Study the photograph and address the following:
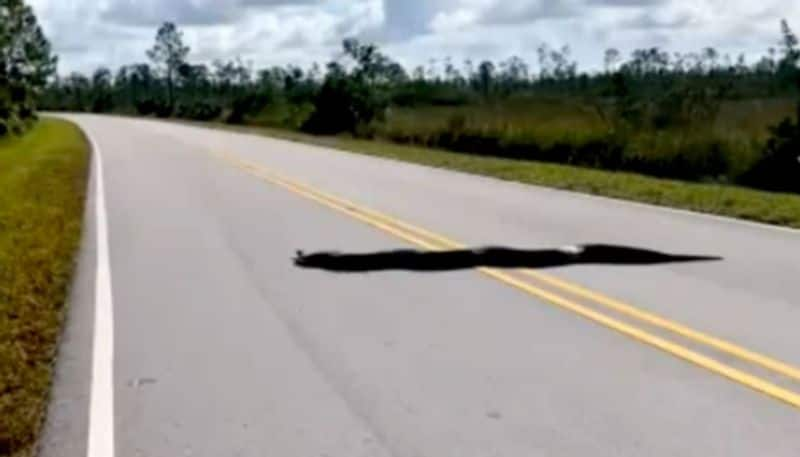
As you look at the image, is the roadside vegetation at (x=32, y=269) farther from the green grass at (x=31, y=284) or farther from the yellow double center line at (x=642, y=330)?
the yellow double center line at (x=642, y=330)

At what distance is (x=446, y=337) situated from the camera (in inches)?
345

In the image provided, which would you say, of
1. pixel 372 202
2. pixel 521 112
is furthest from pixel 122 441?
pixel 521 112

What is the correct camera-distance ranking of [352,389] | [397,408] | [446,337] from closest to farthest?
1. [397,408]
2. [352,389]
3. [446,337]

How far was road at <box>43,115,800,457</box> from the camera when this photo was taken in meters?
6.36

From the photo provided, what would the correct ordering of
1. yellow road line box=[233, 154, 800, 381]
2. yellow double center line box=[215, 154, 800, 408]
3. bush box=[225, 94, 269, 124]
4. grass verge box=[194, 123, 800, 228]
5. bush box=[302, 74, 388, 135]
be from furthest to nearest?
bush box=[225, 94, 269, 124]
bush box=[302, 74, 388, 135]
grass verge box=[194, 123, 800, 228]
yellow road line box=[233, 154, 800, 381]
yellow double center line box=[215, 154, 800, 408]

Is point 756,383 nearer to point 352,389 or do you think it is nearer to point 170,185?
point 352,389

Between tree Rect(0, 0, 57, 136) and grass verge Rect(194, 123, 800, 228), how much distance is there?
34971 millimetres

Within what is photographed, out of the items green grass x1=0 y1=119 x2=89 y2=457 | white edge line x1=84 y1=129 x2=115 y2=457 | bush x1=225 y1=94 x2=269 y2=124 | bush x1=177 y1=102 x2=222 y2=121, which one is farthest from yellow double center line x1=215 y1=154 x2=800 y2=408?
bush x1=177 y1=102 x2=222 y2=121

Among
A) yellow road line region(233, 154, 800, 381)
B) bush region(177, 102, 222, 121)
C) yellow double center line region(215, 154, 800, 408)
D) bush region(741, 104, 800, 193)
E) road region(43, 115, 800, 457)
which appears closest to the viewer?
road region(43, 115, 800, 457)

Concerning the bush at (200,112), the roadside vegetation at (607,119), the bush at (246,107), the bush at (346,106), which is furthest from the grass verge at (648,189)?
the bush at (200,112)

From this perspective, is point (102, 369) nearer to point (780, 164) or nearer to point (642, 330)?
point (642, 330)

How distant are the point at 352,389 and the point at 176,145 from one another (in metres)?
38.9

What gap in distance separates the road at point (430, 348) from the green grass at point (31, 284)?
6.1 inches

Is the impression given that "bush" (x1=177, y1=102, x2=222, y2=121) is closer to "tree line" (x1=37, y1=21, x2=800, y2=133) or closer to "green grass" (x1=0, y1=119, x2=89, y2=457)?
"tree line" (x1=37, y1=21, x2=800, y2=133)
